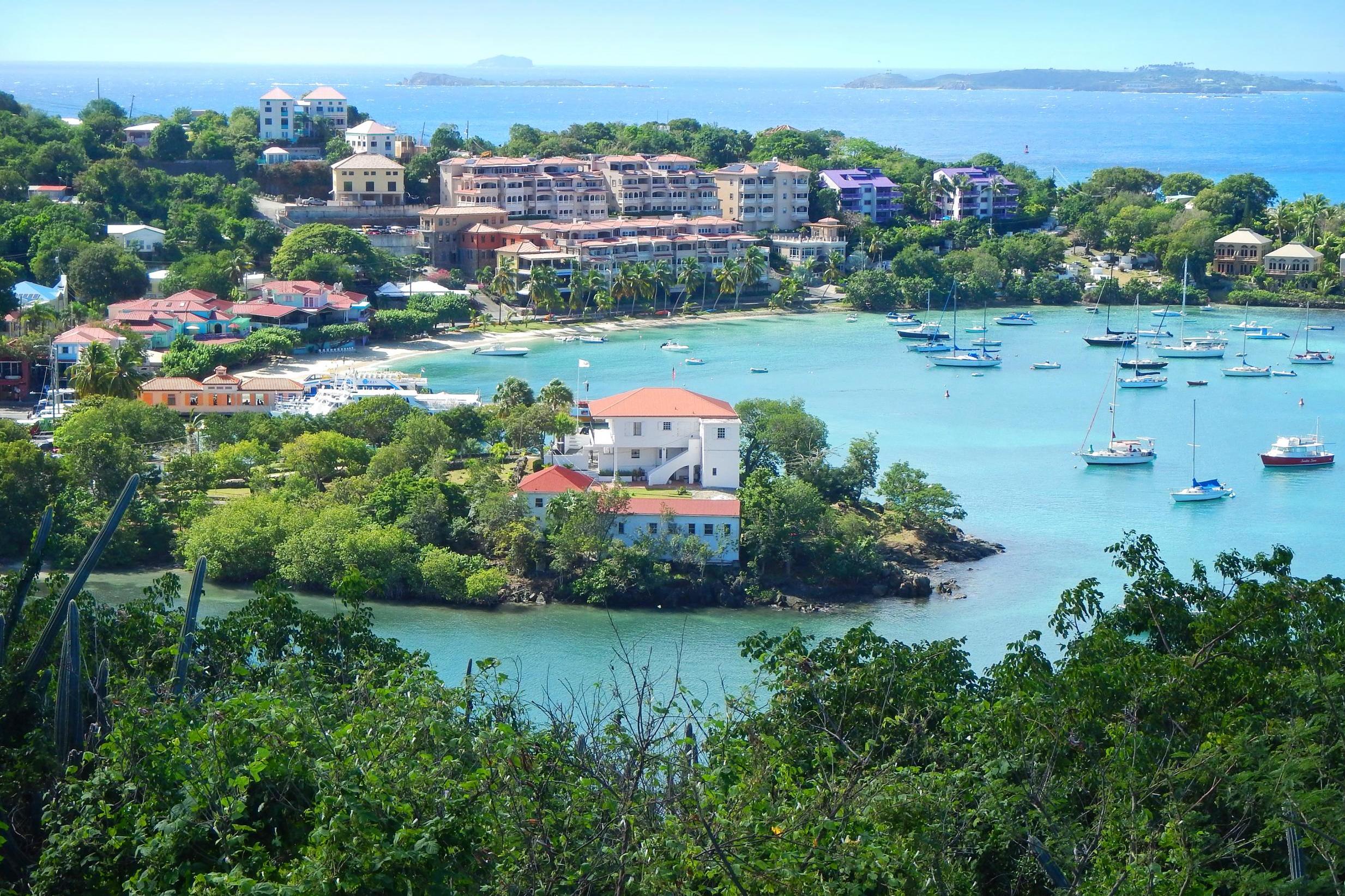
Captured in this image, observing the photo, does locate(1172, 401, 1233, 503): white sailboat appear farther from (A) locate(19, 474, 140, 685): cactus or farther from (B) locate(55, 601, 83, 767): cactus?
(B) locate(55, 601, 83, 767): cactus

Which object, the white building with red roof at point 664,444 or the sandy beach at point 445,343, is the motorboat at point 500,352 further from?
the white building with red roof at point 664,444

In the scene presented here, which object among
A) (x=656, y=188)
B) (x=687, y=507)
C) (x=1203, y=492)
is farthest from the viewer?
(x=656, y=188)

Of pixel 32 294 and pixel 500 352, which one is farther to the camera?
pixel 500 352

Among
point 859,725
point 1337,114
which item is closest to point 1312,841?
point 859,725

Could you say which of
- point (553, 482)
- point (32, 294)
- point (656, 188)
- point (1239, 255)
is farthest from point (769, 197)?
point (553, 482)

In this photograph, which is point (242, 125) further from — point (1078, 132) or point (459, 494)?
point (1078, 132)

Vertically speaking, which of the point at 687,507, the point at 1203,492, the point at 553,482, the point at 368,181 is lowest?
the point at 1203,492

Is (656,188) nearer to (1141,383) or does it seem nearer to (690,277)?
(690,277)

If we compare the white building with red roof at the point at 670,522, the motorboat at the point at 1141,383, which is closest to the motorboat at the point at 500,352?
the motorboat at the point at 1141,383
